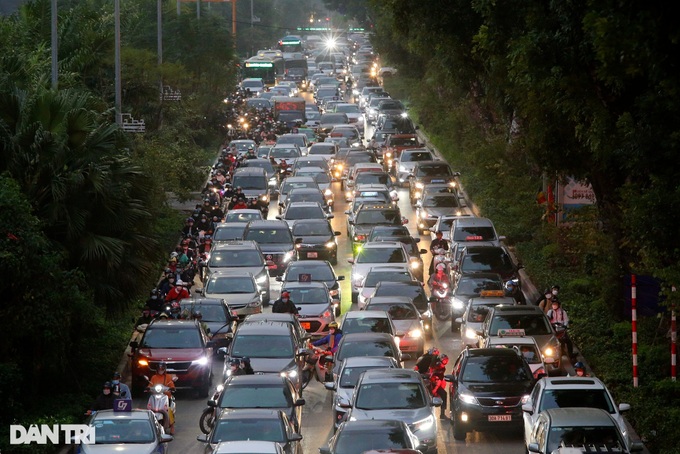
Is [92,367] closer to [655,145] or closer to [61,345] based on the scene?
[61,345]

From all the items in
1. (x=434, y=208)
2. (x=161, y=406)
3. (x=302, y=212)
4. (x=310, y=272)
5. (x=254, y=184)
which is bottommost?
(x=254, y=184)

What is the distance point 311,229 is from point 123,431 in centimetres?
2252

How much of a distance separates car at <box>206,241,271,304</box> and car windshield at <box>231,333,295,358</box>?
9.31m

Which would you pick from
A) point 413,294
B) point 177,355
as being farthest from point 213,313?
point 413,294

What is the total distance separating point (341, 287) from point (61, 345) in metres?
17.1

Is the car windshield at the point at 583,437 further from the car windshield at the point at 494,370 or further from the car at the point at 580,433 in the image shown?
the car windshield at the point at 494,370

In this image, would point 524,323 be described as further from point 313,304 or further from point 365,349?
point 313,304

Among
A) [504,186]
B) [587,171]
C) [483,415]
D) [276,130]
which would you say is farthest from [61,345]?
[276,130]

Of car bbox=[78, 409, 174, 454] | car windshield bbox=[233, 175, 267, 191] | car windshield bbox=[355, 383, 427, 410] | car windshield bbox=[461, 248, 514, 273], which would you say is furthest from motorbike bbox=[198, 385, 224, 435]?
car windshield bbox=[233, 175, 267, 191]

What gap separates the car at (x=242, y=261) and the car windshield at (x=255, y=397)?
13830mm

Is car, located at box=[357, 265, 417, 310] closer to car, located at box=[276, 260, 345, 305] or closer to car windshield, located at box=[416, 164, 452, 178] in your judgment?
car, located at box=[276, 260, 345, 305]

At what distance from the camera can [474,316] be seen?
31672 millimetres

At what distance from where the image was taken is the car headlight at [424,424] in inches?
900

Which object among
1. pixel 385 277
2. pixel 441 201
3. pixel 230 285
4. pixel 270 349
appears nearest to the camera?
pixel 270 349
